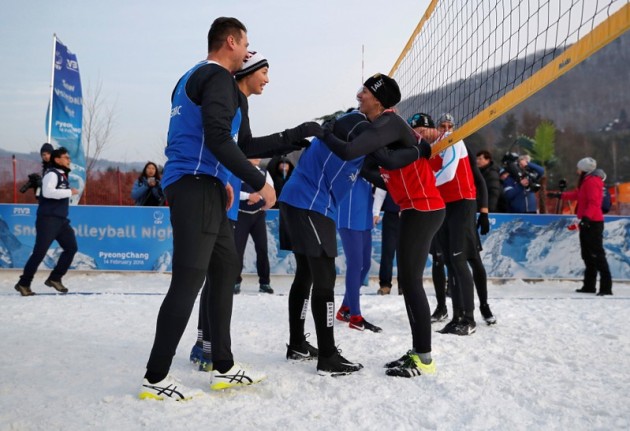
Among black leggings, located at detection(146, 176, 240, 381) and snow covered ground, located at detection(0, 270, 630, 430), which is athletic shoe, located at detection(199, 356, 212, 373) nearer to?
snow covered ground, located at detection(0, 270, 630, 430)

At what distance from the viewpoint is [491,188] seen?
967 cm

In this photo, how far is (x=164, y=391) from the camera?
295 cm

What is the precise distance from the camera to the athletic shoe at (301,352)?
157 inches

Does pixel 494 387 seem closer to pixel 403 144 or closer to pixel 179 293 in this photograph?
pixel 403 144

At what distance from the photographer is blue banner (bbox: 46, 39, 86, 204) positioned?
1294 centimetres

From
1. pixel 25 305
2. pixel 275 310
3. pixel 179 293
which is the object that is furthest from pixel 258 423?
pixel 25 305

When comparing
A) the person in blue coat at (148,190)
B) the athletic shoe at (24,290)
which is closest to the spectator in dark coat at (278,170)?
the person in blue coat at (148,190)

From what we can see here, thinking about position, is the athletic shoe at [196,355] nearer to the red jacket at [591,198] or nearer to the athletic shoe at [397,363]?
the athletic shoe at [397,363]

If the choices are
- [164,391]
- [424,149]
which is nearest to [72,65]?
[424,149]

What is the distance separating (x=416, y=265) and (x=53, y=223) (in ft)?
17.0

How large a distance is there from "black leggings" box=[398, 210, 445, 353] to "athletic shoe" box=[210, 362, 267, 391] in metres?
1.08

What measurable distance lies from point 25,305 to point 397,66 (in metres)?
4.70

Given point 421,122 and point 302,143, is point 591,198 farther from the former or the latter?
point 302,143

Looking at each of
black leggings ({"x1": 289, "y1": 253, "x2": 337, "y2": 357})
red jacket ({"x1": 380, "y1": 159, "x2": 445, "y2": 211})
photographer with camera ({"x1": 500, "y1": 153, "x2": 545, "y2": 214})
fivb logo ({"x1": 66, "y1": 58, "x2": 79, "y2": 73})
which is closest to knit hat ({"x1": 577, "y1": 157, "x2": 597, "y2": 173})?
photographer with camera ({"x1": 500, "y1": 153, "x2": 545, "y2": 214})
